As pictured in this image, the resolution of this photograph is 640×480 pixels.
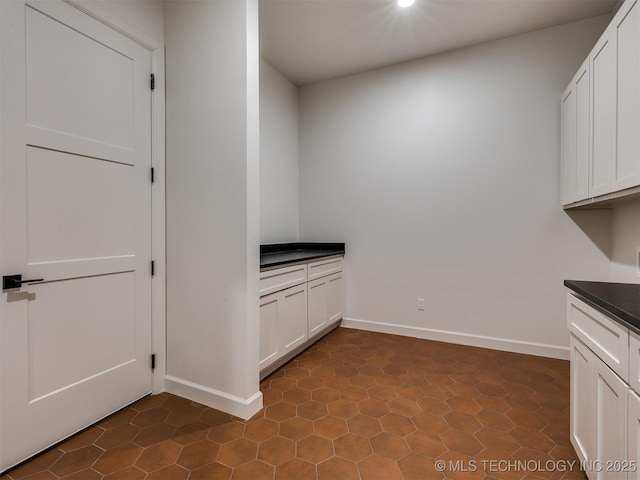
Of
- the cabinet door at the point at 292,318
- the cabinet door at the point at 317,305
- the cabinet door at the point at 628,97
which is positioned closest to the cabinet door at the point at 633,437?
the cabinet door at the point at 628,97

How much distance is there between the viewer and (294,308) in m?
2.73

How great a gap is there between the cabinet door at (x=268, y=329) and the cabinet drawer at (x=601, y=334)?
1851mm

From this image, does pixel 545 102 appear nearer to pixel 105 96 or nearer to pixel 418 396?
pixel 418 396

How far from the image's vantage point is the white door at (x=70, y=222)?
5.01 ft

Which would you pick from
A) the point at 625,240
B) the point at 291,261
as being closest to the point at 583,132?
the point at 625,240

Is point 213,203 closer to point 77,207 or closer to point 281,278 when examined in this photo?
point 77,207

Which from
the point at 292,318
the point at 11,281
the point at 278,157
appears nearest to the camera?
the point at 11,281

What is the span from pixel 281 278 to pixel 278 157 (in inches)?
65.9

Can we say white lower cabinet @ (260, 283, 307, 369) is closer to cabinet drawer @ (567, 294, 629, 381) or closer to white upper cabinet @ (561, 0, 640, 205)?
cabinet drawer @ (567, 294, 629, 381)

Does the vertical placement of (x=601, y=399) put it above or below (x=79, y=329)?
below

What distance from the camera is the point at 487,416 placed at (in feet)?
6.42

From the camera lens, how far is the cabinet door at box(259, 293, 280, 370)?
7.68 feet

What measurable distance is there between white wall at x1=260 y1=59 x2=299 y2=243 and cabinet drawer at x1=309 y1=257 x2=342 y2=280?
2.18 feet

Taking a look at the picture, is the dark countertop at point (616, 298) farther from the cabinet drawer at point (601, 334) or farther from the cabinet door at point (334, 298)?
the cabinet door at point (334, 298)
